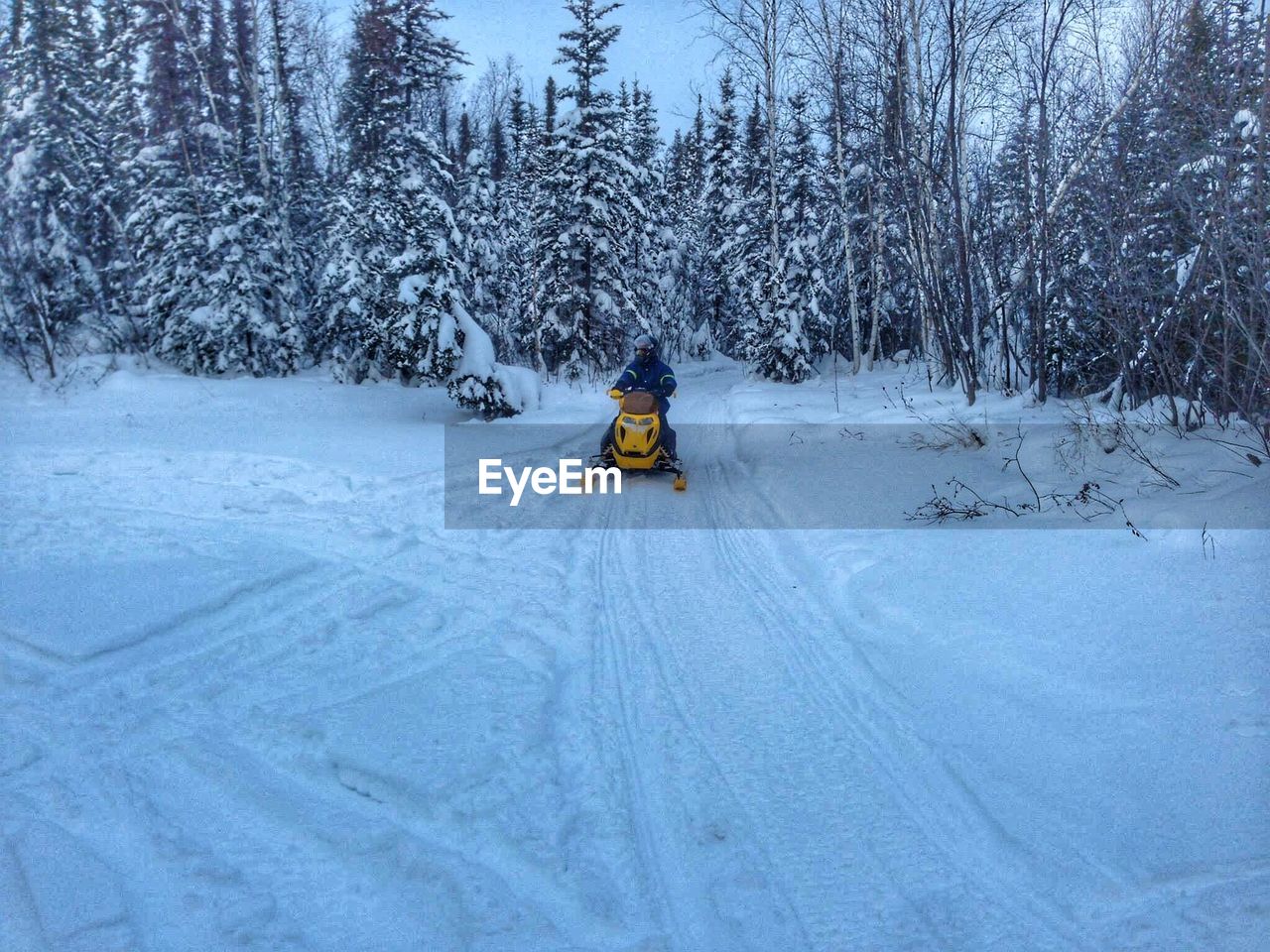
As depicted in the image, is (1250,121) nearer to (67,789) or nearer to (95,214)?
(67,789)

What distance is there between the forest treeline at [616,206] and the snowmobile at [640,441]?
4829 millimetres

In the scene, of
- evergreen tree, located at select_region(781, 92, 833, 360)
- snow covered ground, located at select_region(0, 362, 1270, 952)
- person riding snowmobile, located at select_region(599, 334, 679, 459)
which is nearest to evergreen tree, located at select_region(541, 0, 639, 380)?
evergreen tree, located at select_region(781, 92, 833, 360)

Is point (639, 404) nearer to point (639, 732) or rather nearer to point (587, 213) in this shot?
point (639, 732)

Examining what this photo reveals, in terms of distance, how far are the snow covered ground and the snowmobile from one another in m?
2.13

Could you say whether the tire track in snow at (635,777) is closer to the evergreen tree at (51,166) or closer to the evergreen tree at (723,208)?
the evergreen tree at (51,166)

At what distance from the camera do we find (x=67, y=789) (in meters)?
2.97

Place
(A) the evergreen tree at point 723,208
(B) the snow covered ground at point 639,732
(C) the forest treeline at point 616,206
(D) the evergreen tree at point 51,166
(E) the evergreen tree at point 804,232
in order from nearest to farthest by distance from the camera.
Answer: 1. (B) the snow covered ground at point 639,732
2. (C) the forest treeline at point 616,206
3. (D) the evergreen tree at point 51,166
4. (E) the evergreen tree at point 804,232
5. (A) the evergreen tree at point 723,208

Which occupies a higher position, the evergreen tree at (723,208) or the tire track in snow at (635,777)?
the evergreen tree at (723,208)

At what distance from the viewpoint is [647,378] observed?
31.7 feet

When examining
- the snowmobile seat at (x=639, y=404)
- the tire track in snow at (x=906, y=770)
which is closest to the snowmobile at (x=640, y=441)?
the snowmobile seat at (x=639, y=404)

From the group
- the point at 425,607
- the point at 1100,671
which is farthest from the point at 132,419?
the point at 1100,671

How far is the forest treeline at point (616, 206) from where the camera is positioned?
7.42m

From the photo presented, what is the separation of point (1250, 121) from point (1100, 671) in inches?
191

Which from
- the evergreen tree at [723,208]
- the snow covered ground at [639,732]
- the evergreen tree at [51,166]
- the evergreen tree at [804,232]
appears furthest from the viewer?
the evergreen tree at [723,208]
